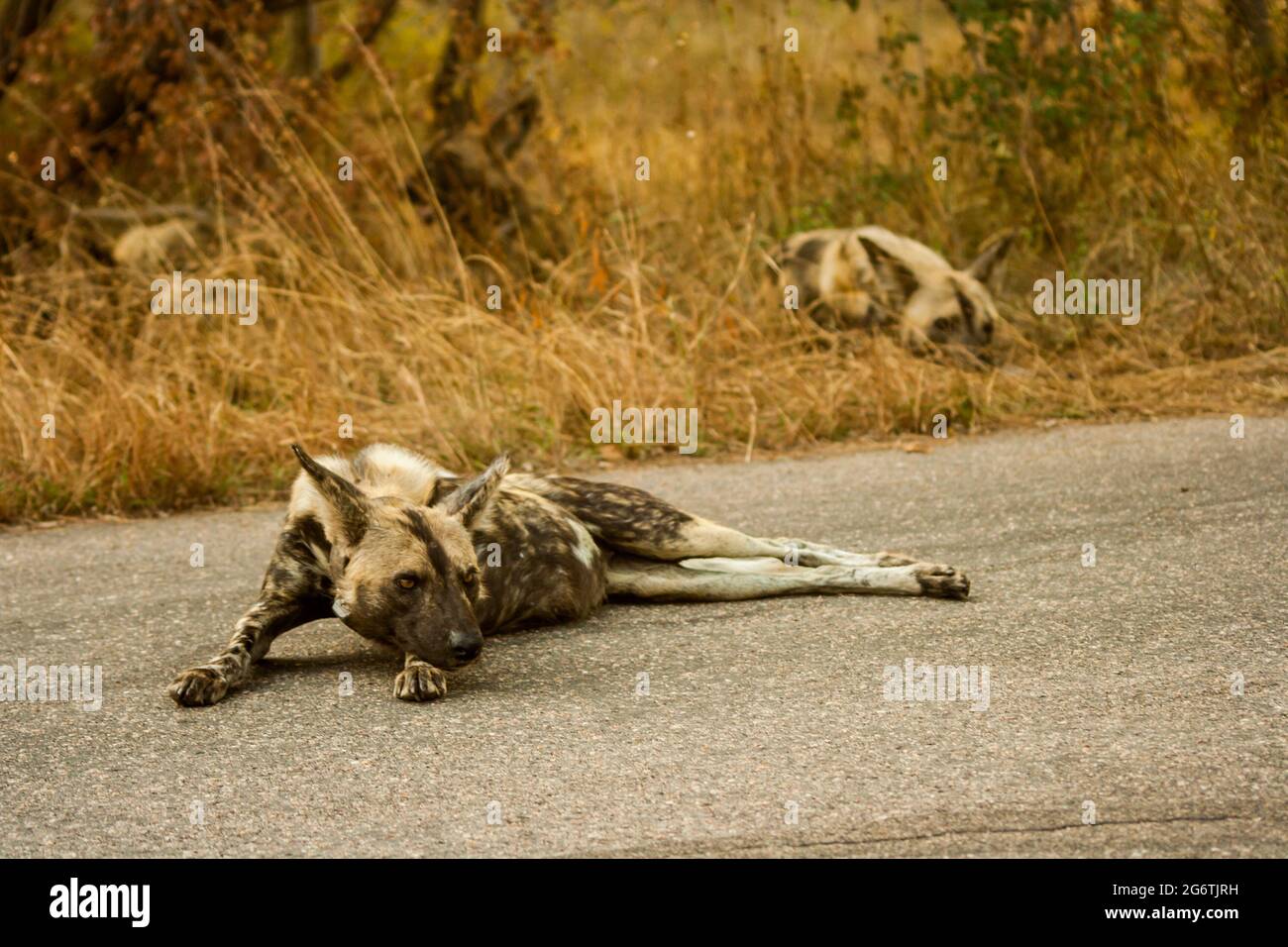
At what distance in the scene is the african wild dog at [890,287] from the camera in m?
9.30

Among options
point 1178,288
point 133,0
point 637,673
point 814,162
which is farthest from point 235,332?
point 1178,288

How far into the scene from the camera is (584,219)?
9.65 m

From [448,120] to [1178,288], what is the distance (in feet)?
17.5

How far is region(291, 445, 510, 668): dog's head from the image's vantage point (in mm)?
4281

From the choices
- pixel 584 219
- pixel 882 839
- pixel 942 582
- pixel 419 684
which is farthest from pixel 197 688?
pixel 584 219

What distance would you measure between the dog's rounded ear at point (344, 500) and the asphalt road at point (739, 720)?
44cm

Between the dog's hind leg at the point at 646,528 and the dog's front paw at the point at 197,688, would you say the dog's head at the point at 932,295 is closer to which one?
the dog's hind leg at the point at 646,528

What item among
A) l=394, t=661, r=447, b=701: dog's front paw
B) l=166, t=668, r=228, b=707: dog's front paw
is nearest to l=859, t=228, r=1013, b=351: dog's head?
l=394, t=661, r=447, b=701: dog's front paw

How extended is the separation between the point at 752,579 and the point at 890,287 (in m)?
4.44

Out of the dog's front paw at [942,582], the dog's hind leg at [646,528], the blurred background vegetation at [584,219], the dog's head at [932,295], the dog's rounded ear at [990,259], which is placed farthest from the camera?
the dog's rounded ear at [990,259]

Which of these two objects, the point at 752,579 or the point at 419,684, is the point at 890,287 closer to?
the point at 752,579

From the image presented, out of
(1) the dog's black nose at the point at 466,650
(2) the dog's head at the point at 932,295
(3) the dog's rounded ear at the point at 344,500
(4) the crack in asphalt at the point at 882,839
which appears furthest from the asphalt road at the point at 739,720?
(2) the dog's head at the point at 932,295

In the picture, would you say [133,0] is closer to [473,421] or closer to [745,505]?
[473,421]

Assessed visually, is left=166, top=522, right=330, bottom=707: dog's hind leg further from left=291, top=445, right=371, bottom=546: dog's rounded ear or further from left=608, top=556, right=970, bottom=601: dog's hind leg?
left=608, top=556, right=970, bottom=601: dog's hind leg
